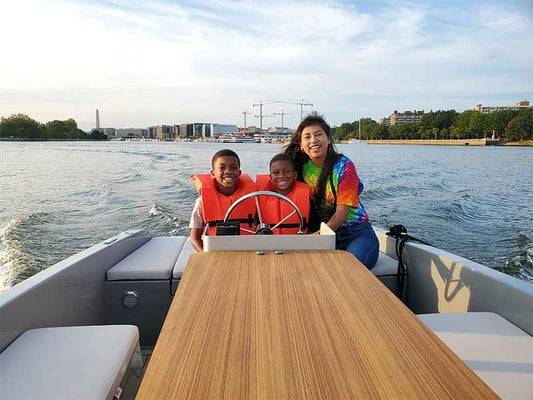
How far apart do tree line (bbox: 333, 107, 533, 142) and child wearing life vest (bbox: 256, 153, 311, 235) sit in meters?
64.2

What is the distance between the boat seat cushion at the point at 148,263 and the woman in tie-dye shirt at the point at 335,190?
1.12 metres

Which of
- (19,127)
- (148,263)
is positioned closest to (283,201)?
(148,263)

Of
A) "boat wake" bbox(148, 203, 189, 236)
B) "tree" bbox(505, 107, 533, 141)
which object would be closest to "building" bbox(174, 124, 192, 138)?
"tree" bbox(505, 107, 533, 141)

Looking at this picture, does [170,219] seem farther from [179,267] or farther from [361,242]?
[361,242]

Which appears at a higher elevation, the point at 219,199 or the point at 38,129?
the point at 38,129

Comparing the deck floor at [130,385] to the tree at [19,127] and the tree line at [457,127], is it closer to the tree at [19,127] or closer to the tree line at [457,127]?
the tree line at [457,127]

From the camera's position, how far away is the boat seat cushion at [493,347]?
1382 mm

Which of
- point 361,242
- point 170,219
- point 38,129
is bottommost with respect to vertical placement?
point 170,219

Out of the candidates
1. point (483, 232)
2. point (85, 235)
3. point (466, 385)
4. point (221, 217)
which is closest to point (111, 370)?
point (466, 385)

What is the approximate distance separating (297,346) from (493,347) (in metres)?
1.13

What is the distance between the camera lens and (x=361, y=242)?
2.62 m

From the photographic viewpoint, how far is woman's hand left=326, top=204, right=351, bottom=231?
100 inches

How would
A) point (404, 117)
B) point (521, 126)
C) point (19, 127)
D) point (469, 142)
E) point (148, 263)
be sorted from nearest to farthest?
point (148, 263) < point (521, 126) < point (469, 142) < point (19, 127) < point (404, 117)

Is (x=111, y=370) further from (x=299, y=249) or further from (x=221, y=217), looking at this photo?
(x=221, y=217)
